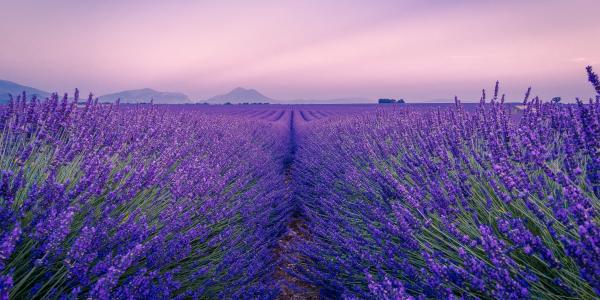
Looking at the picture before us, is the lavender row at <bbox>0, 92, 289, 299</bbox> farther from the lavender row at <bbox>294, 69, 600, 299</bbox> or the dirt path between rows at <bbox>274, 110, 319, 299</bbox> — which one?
the lavender row at <bbox>294, 69, 600, 299</bbox>

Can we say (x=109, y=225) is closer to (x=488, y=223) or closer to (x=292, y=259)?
(x=292, y=259)

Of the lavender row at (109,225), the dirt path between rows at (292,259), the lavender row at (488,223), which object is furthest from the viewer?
the dirt path between rows at (292,259)

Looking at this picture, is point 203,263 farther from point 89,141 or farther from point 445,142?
point 445,142

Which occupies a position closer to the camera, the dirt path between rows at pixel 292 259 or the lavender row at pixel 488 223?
the lavender row at pixel 488 223

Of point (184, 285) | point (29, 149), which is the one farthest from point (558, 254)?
point (29, 149)

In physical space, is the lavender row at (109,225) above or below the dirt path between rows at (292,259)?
above

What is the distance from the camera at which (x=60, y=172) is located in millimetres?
2051

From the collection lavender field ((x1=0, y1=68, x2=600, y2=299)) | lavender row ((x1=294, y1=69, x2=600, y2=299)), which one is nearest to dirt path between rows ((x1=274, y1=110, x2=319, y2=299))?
lavender field ((x1=0, y1=68, x2=600, y2=299))

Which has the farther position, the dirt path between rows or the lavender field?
the dirt path between rows

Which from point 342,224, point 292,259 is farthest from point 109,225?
point 342,224

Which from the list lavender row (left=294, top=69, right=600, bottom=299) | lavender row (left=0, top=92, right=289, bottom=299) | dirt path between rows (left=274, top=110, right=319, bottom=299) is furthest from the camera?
dirt path between rows (left=274, top=110, right=319, bottom=299)

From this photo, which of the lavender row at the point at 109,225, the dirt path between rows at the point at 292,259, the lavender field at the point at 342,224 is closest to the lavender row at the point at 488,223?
the lavender field at the point at 342,224

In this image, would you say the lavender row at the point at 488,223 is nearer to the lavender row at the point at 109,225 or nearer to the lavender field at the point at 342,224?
the lavender field at the point at 342,224

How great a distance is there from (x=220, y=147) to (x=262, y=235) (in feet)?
5.31
